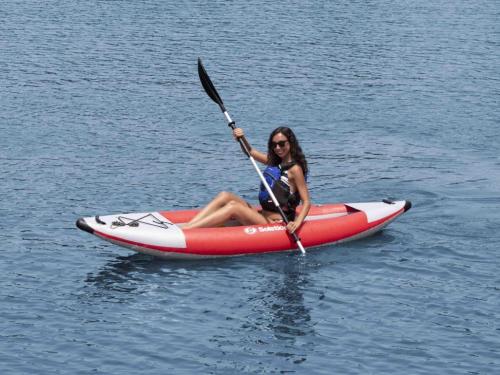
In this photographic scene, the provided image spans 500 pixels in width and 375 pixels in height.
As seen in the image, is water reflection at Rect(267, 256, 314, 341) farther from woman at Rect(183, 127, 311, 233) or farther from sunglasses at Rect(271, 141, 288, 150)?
sunglasses at Rect(271, 141, 288, 150)

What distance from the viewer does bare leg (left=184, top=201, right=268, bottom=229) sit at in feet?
58.7

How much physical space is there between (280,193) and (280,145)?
89 cm

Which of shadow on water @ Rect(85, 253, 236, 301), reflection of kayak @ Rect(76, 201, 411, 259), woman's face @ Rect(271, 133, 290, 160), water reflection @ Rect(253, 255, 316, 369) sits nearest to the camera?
water reflection @ Rect(253, 255, 316, 369)

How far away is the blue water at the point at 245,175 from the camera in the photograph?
14820 mm

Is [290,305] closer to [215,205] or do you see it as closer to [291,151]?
[215,205]

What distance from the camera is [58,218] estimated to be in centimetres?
1992

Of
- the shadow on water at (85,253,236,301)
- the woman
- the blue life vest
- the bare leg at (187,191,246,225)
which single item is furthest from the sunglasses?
the shadow on water at (85,253,236,301)

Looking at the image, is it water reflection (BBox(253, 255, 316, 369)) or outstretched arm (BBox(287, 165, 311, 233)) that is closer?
water reflection (BBox(253, 255, 316, 369))

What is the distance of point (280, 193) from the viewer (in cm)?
1830

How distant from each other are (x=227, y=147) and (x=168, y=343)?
432 inches

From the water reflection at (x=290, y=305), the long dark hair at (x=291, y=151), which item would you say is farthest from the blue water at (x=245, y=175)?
the long dark hair at (x=291, y=151)

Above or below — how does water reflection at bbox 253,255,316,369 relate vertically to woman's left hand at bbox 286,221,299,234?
below

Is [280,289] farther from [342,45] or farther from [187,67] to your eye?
[342,45]

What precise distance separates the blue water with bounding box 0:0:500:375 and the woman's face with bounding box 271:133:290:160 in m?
1.73
